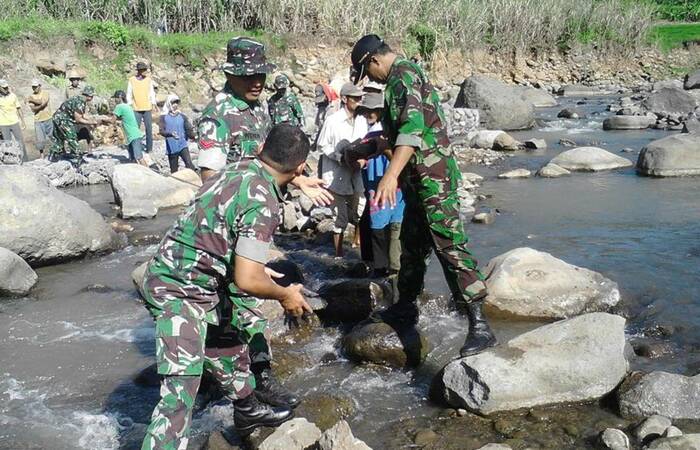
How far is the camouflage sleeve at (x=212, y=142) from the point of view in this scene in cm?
463

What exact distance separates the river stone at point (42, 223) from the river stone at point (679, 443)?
6.66 metres

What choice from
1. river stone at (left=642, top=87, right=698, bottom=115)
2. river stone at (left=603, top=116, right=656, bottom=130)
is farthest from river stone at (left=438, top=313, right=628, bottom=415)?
river stone at (left=642, top=87, right=698, bottom=115)

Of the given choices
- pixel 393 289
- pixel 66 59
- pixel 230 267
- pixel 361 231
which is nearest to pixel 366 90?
pixel 361 231

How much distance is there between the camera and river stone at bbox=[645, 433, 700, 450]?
3502mm

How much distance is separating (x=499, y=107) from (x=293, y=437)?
17.4 metres

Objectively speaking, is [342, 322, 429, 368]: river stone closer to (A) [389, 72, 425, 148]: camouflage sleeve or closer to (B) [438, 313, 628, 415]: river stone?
(B) [438, 313, 628, 415]: river stone

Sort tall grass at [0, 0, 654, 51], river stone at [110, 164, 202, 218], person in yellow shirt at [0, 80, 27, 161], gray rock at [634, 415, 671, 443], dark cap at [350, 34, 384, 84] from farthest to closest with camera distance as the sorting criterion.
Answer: tall grass at [0, 0, 654, 51] → person in yellow shirt at [0, 80, 27, 161] → river stone at [110, 164, 202, 218] → dark cap at [350, 34, 384, 84] → gray rock at [634, 415, 671, 443]

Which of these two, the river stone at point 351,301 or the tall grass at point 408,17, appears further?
the tall grass at point 408,17

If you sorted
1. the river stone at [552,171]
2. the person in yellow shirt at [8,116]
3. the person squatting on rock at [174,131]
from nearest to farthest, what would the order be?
the person squatting on rock at [174,131]
the river stone at [552,171]
the person in yellow shirt at [8,116]

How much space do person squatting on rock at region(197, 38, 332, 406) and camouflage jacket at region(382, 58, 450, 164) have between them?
2.75 feet

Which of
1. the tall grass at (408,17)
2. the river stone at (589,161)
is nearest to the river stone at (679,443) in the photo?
the river stone at (589,161)

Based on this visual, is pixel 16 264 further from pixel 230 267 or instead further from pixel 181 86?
pixel 181 86

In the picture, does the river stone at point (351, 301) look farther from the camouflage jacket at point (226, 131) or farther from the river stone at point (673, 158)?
the river stone at point (673, 158)

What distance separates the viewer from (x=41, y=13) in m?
22.4
